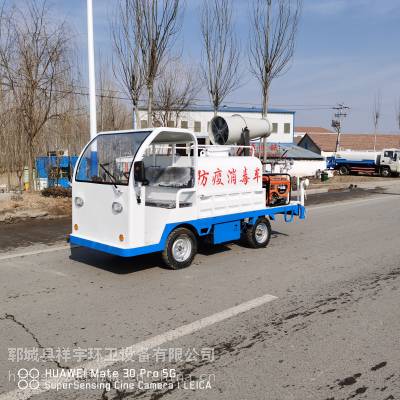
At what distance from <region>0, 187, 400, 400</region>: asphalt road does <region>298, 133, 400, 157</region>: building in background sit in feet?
190

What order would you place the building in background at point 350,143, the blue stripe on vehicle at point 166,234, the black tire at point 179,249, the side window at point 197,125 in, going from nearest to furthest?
the blue stripe on vehicle at point 166,234 → the black tire at point 179,249 → the side window at point 197,125 → the building in background at point 350,143

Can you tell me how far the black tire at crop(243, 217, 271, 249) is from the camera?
726 centimetres

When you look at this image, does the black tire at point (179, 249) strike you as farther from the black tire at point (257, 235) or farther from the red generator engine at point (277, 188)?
the red generator engine at point (277, 188)

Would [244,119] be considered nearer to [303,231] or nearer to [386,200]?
[303,231]

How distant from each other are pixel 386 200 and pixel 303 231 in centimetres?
860

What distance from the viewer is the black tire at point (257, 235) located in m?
7.26

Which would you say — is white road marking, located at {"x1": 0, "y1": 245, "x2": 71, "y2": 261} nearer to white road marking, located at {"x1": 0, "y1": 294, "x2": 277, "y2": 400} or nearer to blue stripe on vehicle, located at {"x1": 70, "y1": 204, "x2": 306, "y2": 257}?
blue stripe on vehicle, located at {"x1": 70, "y1": 204, "x2": 306, "y2": 257}

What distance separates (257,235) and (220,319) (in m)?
3.32

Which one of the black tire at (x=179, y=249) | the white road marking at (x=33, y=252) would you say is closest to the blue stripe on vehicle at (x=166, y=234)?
the black tire at (x=179, y=249)

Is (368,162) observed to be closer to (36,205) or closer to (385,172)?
(385,172)

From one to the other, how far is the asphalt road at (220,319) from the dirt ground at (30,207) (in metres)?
2.71

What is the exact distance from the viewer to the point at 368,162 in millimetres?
35438

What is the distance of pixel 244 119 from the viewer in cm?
802

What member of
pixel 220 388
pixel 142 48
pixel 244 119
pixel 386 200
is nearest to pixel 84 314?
pixel 220 388
